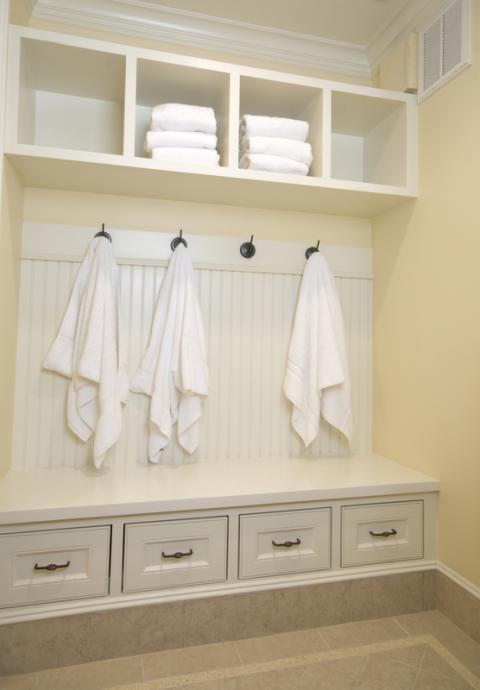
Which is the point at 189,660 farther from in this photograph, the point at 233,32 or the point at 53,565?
the point at 233,32

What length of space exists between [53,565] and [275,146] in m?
1.78

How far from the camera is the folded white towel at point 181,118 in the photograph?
190 centimetres

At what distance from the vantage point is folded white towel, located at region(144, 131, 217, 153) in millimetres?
1894

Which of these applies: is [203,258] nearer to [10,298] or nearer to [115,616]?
[10,298]

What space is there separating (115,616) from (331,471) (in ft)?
3.29

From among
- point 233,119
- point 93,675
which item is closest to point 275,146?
point 233,119

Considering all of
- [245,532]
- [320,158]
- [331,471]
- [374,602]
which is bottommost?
[374,602]

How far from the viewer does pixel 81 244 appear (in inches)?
83.0

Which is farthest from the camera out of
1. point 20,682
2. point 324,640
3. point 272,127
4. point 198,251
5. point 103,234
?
point 198,251

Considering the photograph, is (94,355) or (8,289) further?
(94,355)

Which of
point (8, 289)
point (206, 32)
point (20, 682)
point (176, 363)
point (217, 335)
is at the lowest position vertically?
point (20, 682)

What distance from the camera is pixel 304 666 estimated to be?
1.61 m

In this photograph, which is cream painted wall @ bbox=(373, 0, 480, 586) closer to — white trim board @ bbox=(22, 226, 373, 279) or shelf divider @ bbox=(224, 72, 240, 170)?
white trim board @ bbox=(22, 226, 373, 279)

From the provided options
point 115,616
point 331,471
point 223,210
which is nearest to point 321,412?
point 331,471
